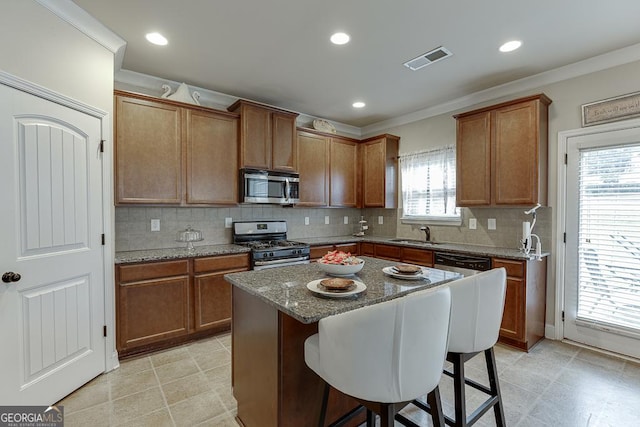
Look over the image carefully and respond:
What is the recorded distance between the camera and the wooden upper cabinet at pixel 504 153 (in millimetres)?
3080

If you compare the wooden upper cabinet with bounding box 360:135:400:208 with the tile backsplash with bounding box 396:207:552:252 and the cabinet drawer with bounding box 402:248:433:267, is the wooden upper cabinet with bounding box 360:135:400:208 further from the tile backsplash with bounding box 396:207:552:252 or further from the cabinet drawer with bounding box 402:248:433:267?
the cabinet drawer with bounding box 402:248:433:267

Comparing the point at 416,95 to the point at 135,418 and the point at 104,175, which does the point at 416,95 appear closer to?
the point at 104,175

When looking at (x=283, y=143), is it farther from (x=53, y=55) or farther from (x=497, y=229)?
(x=497, y=229)

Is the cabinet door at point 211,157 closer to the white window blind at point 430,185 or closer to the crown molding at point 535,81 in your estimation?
the white window blind at point 430,185

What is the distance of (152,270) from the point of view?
2857mm

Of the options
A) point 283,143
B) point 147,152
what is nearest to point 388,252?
point 283,143

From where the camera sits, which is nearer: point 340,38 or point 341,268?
point 341,268

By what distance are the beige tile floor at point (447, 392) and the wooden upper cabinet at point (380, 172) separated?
97.7 inches

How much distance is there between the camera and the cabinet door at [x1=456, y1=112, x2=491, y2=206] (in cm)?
342

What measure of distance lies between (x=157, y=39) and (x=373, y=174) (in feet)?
10.7

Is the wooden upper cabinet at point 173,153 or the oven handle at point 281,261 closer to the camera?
the wooden upper cabinet at point 173,153

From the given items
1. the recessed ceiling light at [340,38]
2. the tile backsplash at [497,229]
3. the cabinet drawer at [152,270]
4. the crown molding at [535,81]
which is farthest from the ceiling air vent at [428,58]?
the cabinet drawer at [152,270]

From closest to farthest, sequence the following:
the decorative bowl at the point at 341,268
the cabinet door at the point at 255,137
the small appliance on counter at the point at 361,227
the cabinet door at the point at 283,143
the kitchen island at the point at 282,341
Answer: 1. the kitchen island at the point at 282,341
2. the decorative bowl at the point at 341,268
3. the cabinet door at the point at 255,137
4. the cabinet door at the point at 283,143
5. the small appliance on counter at the point at 361,227

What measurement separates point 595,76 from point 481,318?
9.51ft
